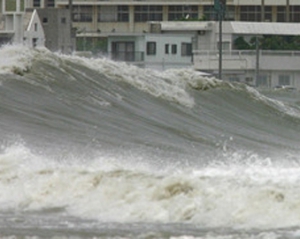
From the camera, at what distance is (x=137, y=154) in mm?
24859

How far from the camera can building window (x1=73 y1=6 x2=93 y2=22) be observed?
120m

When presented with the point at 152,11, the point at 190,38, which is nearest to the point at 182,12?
the point at 152,11

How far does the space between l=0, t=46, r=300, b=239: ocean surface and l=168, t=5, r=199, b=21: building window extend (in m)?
77.2

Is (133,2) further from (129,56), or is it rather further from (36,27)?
(129,56)

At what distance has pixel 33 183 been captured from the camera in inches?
810

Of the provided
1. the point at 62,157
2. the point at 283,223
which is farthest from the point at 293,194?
the point at 62,157

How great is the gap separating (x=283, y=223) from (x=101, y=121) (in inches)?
506

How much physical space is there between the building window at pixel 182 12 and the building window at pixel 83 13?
6.96m

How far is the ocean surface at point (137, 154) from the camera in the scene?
1823 cm

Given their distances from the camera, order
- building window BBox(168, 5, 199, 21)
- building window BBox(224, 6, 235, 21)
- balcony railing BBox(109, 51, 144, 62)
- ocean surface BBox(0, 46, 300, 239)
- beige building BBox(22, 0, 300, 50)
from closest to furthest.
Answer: ocean surface BBox(0, 46, 300, 239) < balcony railing BBox(109, 51, 144, 62) < beige building BBox(22, 0, 300, 50) < building window BBox(224, 6, 235, 21) < building window BBox(168, 5, 199, 21)

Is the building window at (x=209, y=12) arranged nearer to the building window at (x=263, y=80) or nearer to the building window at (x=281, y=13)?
the building window at (x=281, y=13)

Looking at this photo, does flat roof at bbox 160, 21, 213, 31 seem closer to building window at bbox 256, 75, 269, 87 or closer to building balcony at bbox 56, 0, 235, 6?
building window at bbox 256, 75, 269, 87

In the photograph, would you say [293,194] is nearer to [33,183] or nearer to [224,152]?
[33,183]

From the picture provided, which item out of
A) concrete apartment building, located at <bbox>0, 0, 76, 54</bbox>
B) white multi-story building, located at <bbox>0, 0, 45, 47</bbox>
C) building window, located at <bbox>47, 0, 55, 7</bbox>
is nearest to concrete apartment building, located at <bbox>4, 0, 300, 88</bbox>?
building window, located at <bbox>47, 0, 55, 7</bbox>
